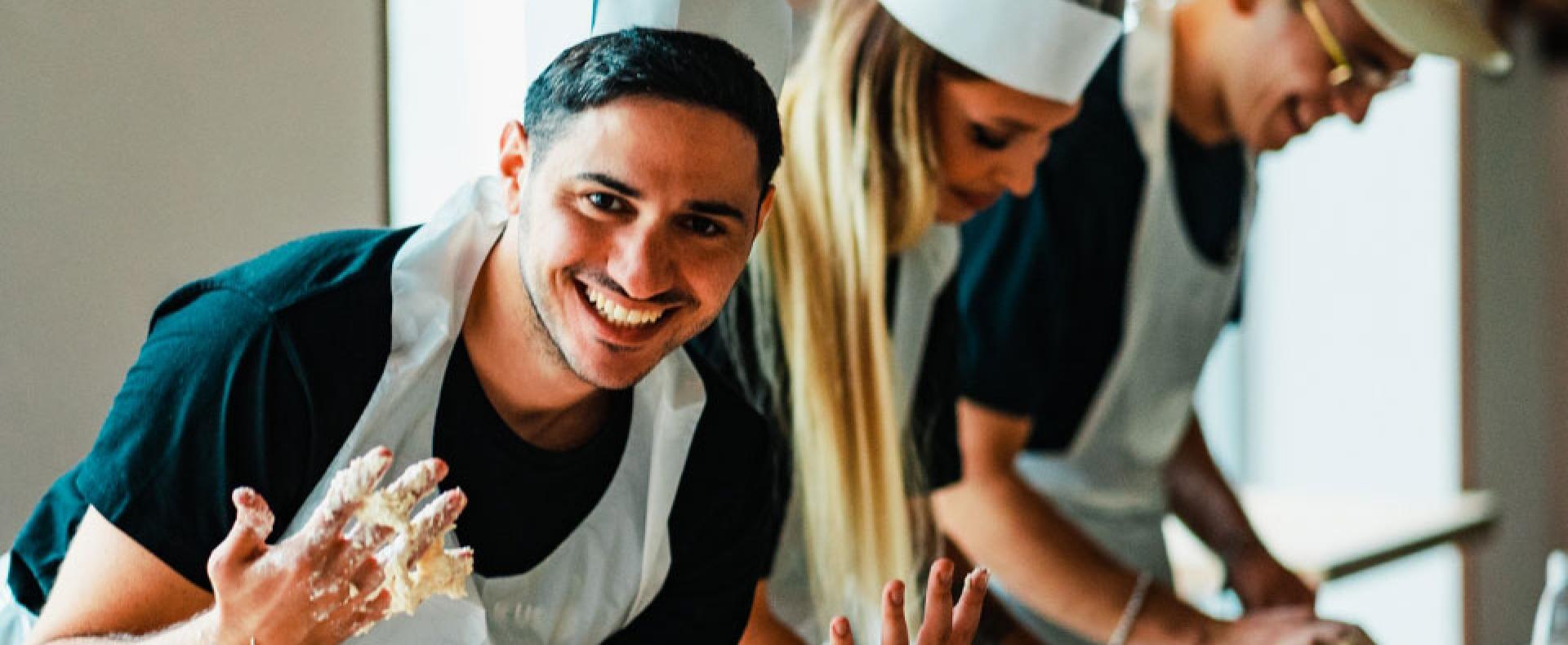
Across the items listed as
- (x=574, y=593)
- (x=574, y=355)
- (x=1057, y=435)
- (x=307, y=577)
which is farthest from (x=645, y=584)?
(x=1057, y=435)

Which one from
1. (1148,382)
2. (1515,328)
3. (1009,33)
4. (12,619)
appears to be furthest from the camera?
(1515,328)

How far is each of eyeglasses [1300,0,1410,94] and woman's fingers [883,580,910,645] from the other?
794 mm

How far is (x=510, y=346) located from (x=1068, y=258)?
70cm

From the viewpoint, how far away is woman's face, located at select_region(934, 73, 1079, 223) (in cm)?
105

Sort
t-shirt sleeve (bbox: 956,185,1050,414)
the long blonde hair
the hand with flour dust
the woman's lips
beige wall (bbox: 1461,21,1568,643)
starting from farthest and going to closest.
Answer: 1. beige wall (bbox: 1461,21,1568,643)
2. t-shirt sleeve (bbox: 956,185,1050,414)
3. the woman's lips
4. the long blonde hair
5. the hand with flour dust

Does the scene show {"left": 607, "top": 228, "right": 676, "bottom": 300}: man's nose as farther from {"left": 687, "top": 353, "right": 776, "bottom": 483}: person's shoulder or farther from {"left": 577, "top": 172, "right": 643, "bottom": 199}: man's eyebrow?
{"left": 687, "top": 353, "right": 776, "bottom": 483}: person's shoulder

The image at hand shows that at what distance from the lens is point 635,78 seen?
2.37ft

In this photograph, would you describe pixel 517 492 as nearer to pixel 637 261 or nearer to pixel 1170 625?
pixel 637 261

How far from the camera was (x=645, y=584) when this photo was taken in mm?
843

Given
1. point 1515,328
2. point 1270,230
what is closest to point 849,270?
point 1270,230

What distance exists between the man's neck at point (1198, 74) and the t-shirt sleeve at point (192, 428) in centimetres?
96

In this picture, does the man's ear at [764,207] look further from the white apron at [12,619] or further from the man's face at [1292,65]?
the man's face at [1292,65]

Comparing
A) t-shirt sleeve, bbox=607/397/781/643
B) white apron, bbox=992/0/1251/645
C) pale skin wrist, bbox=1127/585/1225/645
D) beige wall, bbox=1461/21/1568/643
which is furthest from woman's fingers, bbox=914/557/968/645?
beige wall, bbox=1461/21/1568/643

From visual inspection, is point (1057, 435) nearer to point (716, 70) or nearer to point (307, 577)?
point (716, 70)
